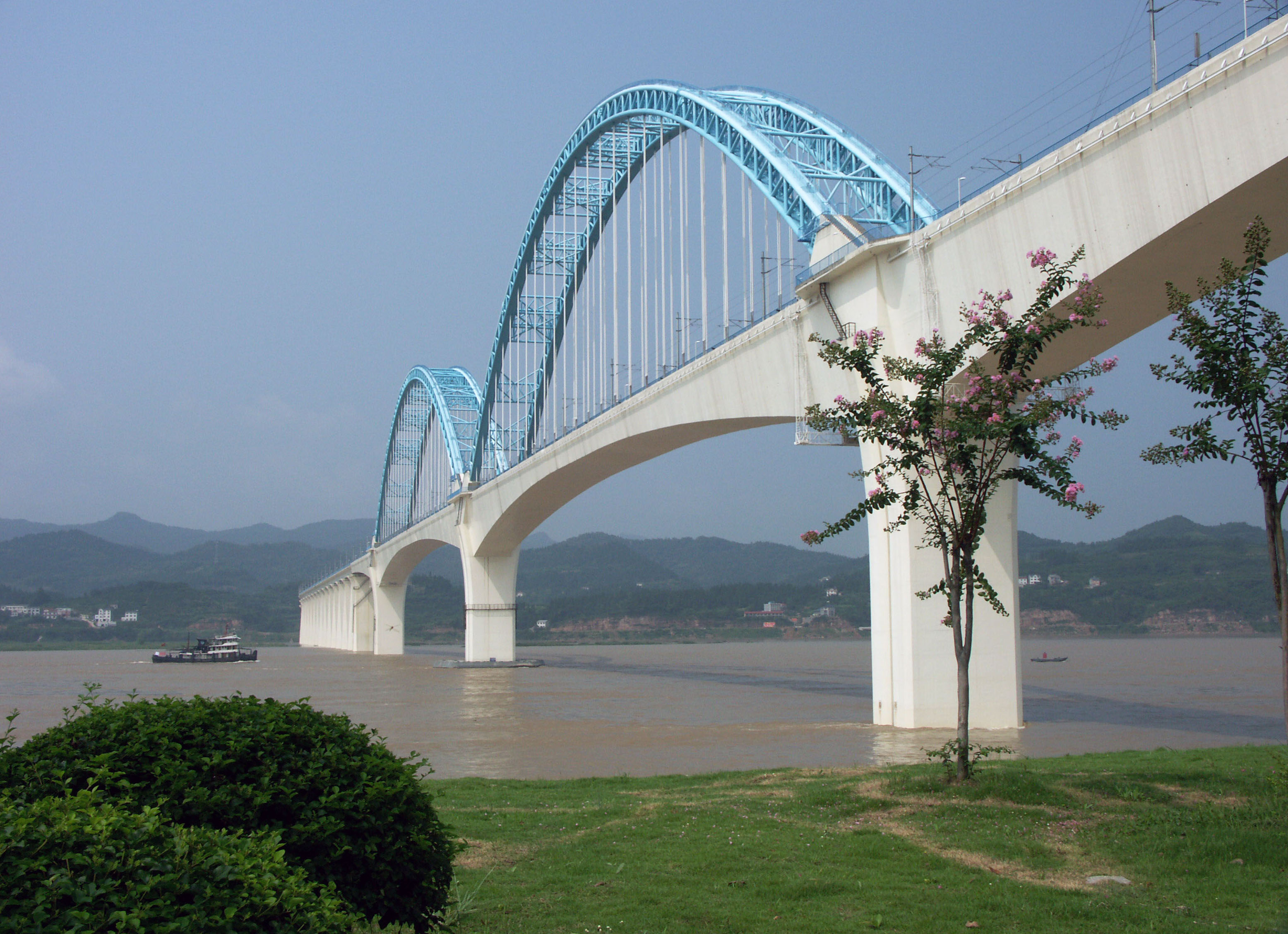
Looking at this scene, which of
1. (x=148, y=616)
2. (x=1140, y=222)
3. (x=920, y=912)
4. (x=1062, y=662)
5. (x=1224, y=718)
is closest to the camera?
(x=920, y=912)

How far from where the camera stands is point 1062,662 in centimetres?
5762

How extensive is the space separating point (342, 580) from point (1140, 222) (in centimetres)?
9620

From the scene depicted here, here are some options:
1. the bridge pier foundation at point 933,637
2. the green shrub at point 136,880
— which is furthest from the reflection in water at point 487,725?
the green shrub at point 136,880

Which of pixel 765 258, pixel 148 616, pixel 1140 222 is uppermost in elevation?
pixel 765 258

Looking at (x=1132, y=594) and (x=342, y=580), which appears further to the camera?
(x=1132, y=594)

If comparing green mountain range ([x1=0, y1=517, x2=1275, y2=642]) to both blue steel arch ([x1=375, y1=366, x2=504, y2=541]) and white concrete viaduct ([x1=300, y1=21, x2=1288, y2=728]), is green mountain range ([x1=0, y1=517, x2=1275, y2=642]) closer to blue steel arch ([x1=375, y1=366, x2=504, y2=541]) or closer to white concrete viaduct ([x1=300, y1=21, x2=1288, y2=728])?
blue steel arch ([x1=375, y1=366, x2=504, y2=541])

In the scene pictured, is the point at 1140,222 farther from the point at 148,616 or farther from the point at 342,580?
the point at 148,616

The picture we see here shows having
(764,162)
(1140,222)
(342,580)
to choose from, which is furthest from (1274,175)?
(342,580)

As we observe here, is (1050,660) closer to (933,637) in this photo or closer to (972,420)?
(933,637)

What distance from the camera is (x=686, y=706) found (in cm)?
2994

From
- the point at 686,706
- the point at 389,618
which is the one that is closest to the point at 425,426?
the point at 389,618

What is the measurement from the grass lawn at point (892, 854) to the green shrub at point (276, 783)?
3.88 feet

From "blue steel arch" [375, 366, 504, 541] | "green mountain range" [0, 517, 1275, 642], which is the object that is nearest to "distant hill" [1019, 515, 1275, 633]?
"green mountain range" [0, 517, 1275, 642]

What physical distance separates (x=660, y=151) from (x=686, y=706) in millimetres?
23462
